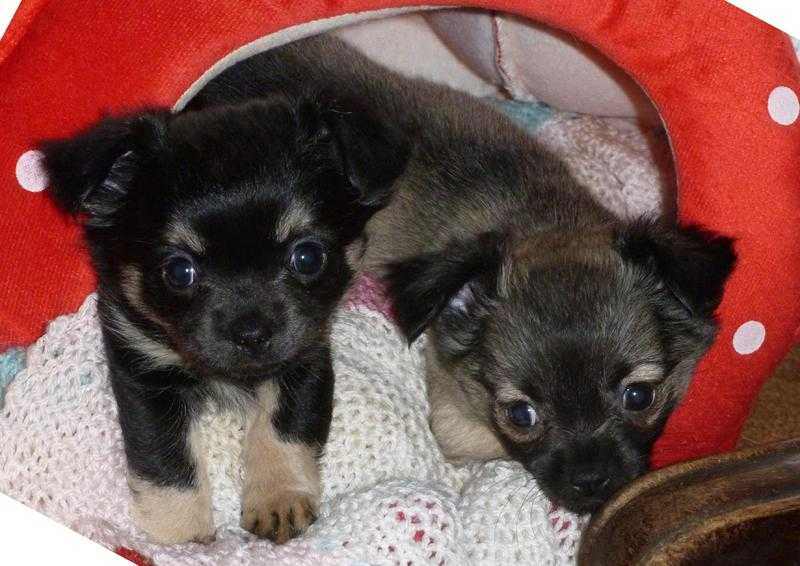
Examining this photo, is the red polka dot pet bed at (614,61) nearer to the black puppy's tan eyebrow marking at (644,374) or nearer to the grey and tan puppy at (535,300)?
the grey and tan puppy at (535,300)

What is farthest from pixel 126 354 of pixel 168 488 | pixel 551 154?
pixel 551 154

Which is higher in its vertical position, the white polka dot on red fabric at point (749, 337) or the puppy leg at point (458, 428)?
the white polka dot on red fabric at point (749, 337)

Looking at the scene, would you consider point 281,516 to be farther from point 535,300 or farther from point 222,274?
point 535,300

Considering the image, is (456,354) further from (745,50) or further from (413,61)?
(413,61)

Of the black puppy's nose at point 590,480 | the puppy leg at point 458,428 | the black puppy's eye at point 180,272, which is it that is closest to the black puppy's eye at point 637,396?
the black puppy's nose at point 590,480

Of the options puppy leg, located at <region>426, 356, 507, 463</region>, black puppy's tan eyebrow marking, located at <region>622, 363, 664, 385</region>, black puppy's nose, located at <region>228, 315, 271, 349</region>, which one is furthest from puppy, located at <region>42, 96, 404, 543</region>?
black puppy's tan eyebrow marking, located at <region>622, 363, 664, 385</region>

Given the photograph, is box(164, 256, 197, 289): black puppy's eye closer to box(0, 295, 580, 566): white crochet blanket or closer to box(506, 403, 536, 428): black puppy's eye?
box(0, 295, 580, 566): white crochet blanket

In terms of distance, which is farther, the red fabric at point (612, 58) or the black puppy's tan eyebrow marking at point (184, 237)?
the red fabric at point (612, 58)
